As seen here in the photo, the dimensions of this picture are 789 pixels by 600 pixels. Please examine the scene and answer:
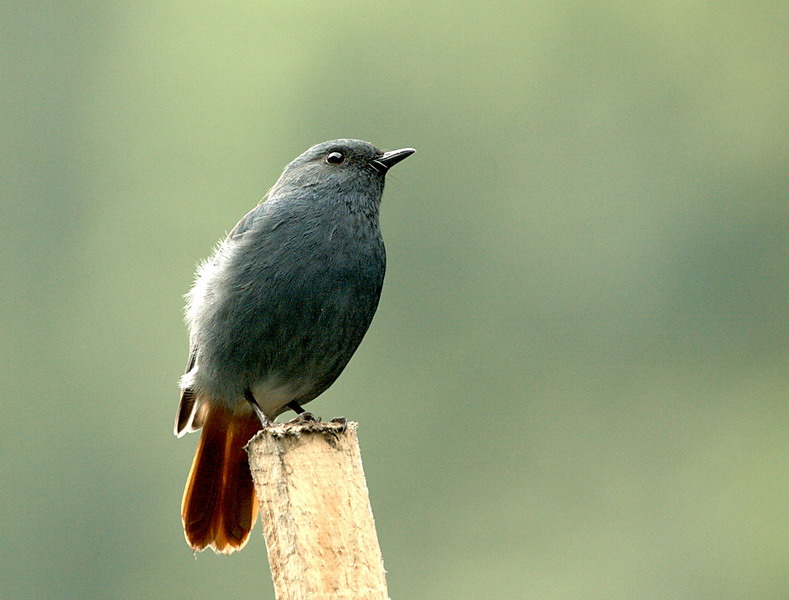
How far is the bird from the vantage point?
6.35 m

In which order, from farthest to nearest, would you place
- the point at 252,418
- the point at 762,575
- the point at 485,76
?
the point at 485,76, the point at 762,575, the point at 252,418

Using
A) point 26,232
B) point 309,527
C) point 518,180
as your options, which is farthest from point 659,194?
point 309,527

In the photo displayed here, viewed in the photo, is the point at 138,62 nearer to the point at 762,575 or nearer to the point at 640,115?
the point at 640,115

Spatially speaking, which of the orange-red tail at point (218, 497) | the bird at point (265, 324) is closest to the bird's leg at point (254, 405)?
the bird at point (265, 324)

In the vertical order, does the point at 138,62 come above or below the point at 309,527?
above

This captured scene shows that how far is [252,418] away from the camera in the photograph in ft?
22.6

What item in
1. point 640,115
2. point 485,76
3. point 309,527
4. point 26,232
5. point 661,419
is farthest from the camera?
point 485,76

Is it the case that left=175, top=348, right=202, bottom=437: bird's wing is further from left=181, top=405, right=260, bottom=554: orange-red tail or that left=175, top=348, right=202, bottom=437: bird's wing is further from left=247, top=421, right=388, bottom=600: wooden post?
left=247, top=421, right=388, bottom=600: wooden post

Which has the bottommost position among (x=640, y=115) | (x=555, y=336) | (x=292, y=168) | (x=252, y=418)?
(x=252, y=418)

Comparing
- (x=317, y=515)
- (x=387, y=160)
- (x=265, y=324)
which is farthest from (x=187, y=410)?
(x=317, y=515)

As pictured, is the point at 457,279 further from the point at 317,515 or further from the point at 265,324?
the point at 317,515

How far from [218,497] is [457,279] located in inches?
1036

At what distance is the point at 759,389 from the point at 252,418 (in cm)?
2814

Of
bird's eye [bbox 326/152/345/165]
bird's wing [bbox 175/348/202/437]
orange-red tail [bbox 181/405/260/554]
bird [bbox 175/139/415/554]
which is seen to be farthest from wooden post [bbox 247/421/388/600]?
bird's eye [bbox 326/152/345/165]
